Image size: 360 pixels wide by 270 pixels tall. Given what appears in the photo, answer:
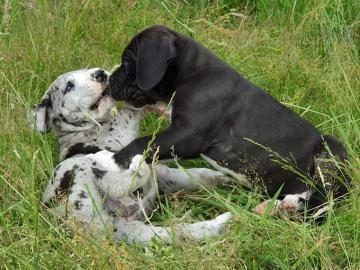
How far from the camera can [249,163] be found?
4762 mm

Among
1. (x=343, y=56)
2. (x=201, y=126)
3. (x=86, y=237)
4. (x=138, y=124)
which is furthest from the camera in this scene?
(x=343, y=56)

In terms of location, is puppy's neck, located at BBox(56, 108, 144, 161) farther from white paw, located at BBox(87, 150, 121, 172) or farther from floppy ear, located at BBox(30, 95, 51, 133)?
white paw, located at BBox(87, 150, 121, 172)

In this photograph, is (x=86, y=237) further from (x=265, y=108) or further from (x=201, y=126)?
(x=265, y=108)

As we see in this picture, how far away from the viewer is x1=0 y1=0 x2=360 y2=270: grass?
12.0ft

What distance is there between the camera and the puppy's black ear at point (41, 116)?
Answer: 4.99 meters

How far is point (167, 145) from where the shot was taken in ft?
15.1

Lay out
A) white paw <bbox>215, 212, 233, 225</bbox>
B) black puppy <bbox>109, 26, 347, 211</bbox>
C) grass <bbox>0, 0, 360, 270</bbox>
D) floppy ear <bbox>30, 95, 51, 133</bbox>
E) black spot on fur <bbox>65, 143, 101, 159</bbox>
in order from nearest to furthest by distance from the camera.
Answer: grass <bbox>0, 0, 360, 270</bbox> → white paw <bbox>215, 212, 233, 225</bbox> → black puppy <bbox>109, 26, 347, 211</bbox> → black spot on fur <bbox>65, 143, 101, 159</bbox> → floppy ear <bbox>30, 95, 51, 133</bbox>

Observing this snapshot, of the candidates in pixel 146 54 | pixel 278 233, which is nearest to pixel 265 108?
pixel 146 54

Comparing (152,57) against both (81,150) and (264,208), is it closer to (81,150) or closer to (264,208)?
(81,150)

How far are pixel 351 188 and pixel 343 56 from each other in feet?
6.66

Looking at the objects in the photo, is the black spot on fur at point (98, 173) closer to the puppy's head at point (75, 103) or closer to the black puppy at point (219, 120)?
the black puppy at point (219, 120)

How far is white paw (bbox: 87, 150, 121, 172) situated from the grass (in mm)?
321

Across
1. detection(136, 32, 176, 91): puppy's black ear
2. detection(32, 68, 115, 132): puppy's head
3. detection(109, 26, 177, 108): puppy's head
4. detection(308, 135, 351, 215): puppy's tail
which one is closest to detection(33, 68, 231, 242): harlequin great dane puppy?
detection(32, 68, 115, 132): puppy's head

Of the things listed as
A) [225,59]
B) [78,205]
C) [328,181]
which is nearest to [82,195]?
[78,205]
